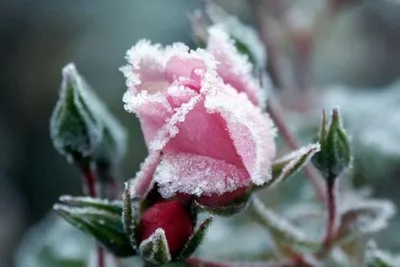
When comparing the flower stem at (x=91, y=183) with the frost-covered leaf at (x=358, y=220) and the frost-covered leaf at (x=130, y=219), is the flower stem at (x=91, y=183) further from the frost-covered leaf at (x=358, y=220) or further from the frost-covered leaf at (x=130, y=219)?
the frost-covered leaf at (x=358, y=220)

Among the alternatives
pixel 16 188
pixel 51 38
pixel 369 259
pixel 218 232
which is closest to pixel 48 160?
pixel 16 188

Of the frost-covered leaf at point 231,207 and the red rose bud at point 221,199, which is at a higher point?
the red rose bud at point 221,199

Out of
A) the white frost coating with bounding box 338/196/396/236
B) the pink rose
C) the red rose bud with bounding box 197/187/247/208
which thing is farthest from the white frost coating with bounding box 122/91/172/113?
the white frost coating with bounding box 338/196/396/236

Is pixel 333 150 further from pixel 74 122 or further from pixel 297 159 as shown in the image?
pixel 74 122

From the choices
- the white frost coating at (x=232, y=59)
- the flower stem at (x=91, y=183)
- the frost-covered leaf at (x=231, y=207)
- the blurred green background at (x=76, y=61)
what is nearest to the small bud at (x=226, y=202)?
the frost-covered leaf at (x=231, y=207)

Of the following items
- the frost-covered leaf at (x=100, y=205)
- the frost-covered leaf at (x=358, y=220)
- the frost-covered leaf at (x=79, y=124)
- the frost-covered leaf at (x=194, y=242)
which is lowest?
the frost-covered leaf at (x=358, y=220)

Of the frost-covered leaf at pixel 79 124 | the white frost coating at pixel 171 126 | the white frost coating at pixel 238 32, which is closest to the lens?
the white frost coating at pixel 171 126

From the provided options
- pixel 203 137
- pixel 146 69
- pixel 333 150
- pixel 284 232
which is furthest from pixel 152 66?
pixel 284 232
